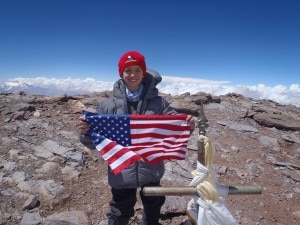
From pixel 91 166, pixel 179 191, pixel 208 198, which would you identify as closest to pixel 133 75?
pixel 179 191

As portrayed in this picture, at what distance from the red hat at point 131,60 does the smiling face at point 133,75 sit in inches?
2.2

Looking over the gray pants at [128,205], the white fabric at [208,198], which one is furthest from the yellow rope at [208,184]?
the gray pants at [128,205]

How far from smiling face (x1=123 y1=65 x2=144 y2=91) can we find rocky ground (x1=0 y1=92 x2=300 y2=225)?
3.37 meters

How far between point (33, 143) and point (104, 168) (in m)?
2.47

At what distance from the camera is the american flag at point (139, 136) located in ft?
13.9

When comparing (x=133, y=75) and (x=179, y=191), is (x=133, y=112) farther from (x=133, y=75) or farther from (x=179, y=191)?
(x=179, y=191)

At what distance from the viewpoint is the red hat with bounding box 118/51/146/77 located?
4227mm

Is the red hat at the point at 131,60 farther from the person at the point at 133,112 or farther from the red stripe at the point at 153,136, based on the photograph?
the red stripe at the point at 153,136

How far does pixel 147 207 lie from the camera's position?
14.7 ft

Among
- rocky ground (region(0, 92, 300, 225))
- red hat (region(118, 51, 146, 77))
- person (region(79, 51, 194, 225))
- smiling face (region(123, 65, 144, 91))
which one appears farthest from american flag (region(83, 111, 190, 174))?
rocky ground (region(0, 92, 300, 225))

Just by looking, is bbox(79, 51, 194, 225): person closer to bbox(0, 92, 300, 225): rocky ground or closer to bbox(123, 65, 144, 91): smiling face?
bbox(123, 65, 144, 91): smiling face

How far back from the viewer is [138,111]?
4.46 metres

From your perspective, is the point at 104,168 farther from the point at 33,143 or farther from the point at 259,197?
the point at 259,197

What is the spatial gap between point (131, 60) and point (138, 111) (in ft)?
2.58
